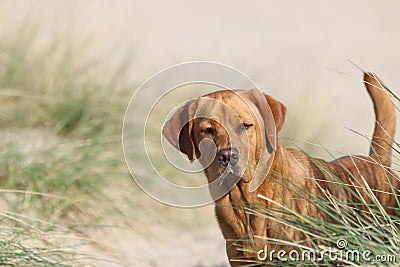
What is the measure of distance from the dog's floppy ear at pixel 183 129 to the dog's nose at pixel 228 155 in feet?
0.85

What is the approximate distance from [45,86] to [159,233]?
1312mm

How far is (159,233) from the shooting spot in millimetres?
5789

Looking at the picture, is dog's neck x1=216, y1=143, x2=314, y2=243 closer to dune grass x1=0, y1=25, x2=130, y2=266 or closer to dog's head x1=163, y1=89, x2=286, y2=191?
dog's head x1=163, y1=89, x2=286, y2=191

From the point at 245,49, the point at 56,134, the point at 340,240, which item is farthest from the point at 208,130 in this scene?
the point at 245,49

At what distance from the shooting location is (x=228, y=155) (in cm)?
377

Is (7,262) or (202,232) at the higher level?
(7,262)

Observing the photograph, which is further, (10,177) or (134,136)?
(134,136)

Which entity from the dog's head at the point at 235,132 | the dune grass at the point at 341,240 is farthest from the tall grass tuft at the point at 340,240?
the dog's head at the point at 235,132

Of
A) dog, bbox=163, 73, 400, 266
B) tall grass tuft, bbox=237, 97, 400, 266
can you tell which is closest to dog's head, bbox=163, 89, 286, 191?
dog, bbox=163, 73, 400, 266

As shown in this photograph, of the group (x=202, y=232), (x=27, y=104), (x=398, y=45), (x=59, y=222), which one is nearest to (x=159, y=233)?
(x=202, y=232)

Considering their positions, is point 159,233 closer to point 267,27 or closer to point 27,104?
point 27,104

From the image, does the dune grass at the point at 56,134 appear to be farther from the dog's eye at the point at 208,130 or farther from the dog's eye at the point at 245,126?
the dog's eye at the point at 245,126

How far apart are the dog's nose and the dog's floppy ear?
26cm

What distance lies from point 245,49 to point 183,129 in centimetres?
689
